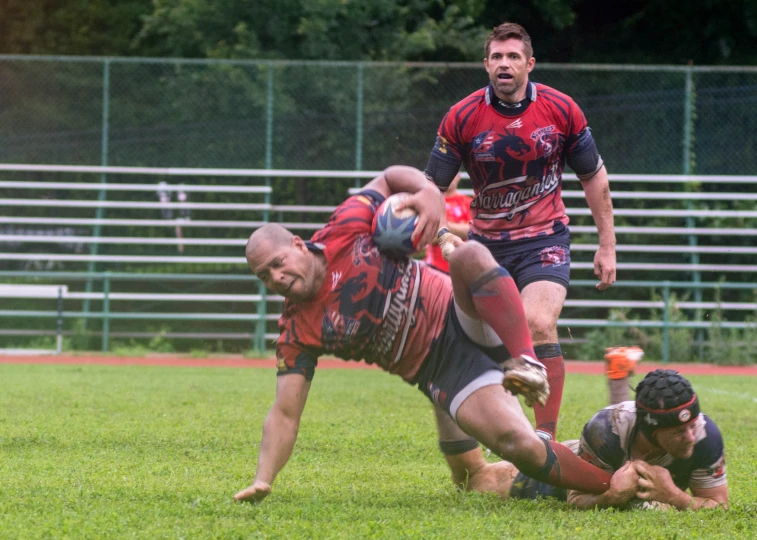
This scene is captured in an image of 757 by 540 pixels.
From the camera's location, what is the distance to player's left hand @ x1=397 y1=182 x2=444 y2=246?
15.3 feet

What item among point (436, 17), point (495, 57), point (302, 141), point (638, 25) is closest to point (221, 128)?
point (302, 141)

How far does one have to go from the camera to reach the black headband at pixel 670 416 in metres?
4.75

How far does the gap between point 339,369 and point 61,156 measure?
6197 millimetres

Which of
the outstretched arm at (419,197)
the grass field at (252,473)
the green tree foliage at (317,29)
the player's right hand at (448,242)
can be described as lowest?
the grass field at (252,473)

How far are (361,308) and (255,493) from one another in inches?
35.6

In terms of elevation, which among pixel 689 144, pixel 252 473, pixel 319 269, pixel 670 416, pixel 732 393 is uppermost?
pixel 689 144

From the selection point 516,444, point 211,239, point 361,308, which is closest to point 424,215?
point 361,308

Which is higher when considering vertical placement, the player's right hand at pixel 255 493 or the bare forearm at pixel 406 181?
the bare forearm at pixel 406 181

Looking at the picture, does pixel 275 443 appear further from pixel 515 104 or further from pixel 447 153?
pixel 515 104

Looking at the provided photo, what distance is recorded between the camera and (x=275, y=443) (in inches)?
191

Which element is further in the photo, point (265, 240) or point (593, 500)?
point (593, 500)

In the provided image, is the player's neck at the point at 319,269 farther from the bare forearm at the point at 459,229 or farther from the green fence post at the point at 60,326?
the green fence post at the point at 60,326

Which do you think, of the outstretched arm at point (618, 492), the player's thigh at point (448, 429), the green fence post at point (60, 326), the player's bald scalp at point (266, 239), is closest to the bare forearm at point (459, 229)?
the player's thigh at point (448, 429)

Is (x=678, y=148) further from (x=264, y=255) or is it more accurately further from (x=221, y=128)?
(x=264, y=255)
